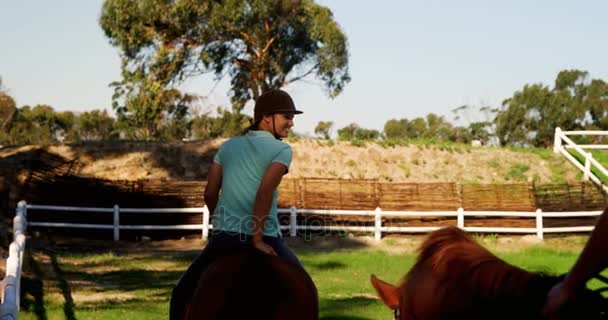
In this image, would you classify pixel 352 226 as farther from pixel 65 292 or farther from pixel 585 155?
pixel 65 292

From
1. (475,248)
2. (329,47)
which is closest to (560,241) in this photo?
(329,47)

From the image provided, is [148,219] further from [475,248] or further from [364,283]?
[475,248]

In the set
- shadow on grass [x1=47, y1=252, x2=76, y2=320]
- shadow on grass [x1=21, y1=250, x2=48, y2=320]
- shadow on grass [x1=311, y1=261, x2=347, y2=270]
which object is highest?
shadow on grass [x1=21, y1=250, x2=48, y2=320]

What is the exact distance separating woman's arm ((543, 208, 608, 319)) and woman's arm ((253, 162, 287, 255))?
81.0 inches

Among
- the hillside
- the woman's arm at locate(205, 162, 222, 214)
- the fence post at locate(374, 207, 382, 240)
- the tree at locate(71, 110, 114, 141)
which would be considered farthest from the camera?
the tree at locate(71, 110, 114, 141)

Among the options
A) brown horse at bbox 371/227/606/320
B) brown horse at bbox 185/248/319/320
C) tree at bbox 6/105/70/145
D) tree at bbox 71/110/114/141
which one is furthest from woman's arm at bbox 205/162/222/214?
tree at bbox 71/110/114/141

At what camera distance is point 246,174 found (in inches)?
183

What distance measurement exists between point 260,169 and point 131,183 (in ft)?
68.5

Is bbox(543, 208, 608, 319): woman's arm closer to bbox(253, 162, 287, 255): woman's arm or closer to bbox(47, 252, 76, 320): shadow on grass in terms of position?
bbox(253, 162, 287, 255): woman's arm

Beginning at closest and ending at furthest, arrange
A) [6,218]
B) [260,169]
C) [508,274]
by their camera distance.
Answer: [508,274] → [260,169] → [6,218]

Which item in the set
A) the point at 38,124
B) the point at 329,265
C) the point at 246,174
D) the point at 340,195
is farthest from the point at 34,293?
the point at 38,124

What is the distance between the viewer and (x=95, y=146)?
32.0 meters

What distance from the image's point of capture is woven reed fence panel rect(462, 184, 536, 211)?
83.6 ft

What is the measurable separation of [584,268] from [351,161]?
30.6 metres
